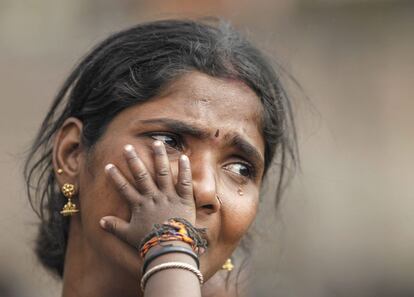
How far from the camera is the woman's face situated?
146 inches

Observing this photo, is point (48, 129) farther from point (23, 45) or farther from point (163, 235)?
point (23, 45)

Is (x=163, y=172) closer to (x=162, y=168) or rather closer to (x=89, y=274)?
(x=162, y=168)

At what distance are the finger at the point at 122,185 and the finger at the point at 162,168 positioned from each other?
92mm

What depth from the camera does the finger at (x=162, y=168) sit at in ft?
11.7

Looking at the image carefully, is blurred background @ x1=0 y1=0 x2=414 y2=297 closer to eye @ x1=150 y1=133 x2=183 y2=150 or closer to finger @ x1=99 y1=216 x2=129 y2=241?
eye @ x1=150 y1=133 x2=183 y2=150

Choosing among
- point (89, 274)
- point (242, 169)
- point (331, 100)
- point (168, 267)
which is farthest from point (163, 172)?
point (331, 100)

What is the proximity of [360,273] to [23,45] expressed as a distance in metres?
3.92

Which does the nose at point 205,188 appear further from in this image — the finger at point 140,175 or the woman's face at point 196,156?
the finger at point 140,175

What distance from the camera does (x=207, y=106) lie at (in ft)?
12.7

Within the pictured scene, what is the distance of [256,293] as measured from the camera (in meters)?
7.17

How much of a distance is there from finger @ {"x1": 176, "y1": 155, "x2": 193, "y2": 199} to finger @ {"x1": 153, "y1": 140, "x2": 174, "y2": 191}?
0.13 feet

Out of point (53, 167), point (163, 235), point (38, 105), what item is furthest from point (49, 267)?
point (38, 105)

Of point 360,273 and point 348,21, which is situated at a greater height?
point 348,21

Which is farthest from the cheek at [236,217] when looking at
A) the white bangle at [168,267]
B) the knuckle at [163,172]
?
the white bangle at [168,267]
